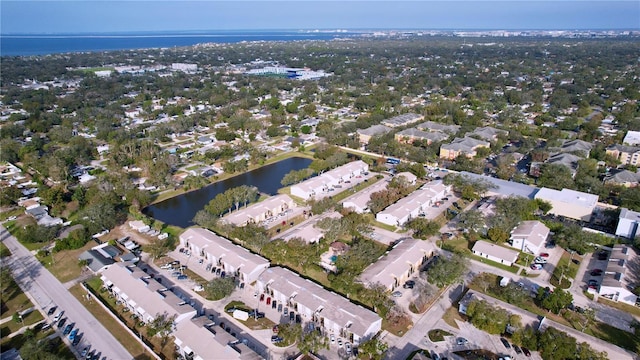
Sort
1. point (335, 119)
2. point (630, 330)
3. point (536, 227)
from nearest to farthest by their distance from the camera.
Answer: point (630, 330) < point (536, 227) < point (335, 119)

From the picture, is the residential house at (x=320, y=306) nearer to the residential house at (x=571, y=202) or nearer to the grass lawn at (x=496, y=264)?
the grass lawn at (x=496, y=264)

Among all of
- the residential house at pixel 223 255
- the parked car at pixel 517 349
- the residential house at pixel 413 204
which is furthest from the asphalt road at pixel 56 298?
the residential house at pixel 413 204

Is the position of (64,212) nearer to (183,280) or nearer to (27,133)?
(183,280)

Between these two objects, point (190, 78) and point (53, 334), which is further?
point (190, 78)

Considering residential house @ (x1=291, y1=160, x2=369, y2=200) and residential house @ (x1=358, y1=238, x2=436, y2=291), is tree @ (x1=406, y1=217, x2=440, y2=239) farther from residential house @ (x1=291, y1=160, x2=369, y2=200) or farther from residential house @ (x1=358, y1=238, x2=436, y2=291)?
residential house @ (x1=291, y1=160, x2=369, y2=200)

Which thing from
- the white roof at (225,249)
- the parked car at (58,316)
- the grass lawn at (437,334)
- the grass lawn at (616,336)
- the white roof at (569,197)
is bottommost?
the grass lawn at (616,336)

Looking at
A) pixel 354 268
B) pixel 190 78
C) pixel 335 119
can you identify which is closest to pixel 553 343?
pixel 354 268

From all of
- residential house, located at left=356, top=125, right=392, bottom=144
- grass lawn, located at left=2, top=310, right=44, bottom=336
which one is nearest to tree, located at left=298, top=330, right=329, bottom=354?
grass lawn, located at left=2, top=310, right=44, bottom=336
